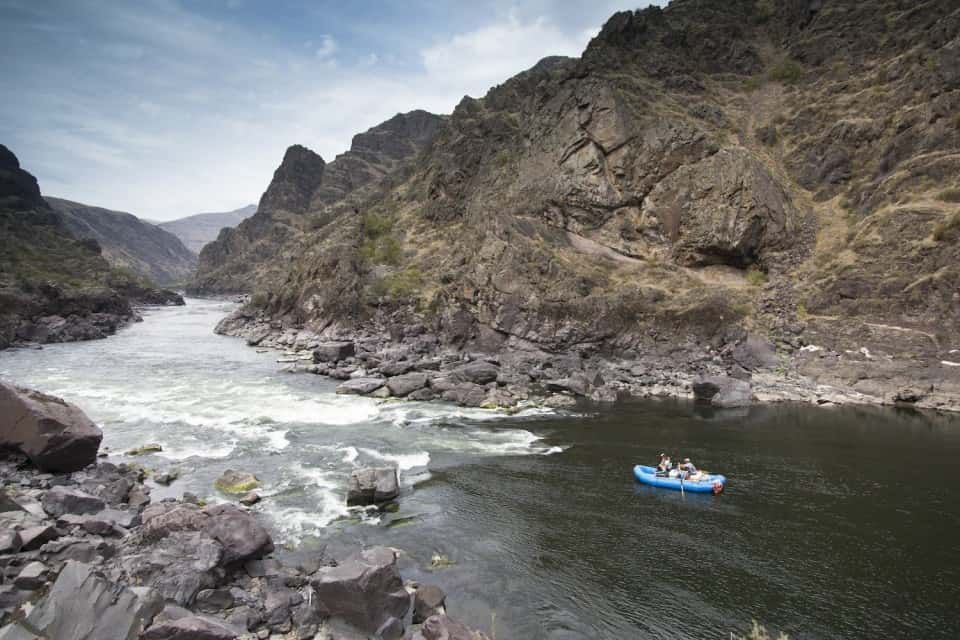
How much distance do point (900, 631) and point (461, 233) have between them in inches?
2879

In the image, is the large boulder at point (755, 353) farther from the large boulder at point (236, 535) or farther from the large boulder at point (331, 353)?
the large boulder at point (236, 535)

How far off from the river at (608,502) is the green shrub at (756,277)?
20775 mm

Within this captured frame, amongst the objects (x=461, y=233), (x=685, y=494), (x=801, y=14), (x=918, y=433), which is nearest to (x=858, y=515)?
(x=685, y=494)

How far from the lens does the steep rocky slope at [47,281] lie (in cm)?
7019

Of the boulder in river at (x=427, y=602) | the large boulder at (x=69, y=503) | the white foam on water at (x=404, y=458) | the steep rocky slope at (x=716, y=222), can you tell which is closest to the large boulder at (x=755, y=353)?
the steep rocky slope at (x=716, y=222)

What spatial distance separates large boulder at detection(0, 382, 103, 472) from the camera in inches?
867

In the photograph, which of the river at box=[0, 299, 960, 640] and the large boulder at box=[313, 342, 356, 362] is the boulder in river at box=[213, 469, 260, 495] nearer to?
the river at box=[0, 299, 960, 640]

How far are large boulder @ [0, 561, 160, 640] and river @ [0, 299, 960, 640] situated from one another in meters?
6.81

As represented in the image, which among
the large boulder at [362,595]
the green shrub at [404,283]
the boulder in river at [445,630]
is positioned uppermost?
the green shrub at [404,283]

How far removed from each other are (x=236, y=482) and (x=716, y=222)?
182 feet

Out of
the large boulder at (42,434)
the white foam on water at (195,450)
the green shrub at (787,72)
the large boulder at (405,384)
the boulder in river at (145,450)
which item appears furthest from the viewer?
the green shrub at (787,72)

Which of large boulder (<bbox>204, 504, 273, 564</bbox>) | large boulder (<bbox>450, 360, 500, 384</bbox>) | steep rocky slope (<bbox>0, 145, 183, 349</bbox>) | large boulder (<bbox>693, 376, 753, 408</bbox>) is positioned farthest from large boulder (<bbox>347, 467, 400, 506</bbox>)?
steep rocky slope (<bbox>0, 145, 183, 349</bbox>)

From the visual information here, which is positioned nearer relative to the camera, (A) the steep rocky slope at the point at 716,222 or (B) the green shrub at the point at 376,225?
(A) the steep rocky slope at the point at 716,222

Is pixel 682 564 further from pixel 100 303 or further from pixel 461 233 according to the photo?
pixel 100 303
